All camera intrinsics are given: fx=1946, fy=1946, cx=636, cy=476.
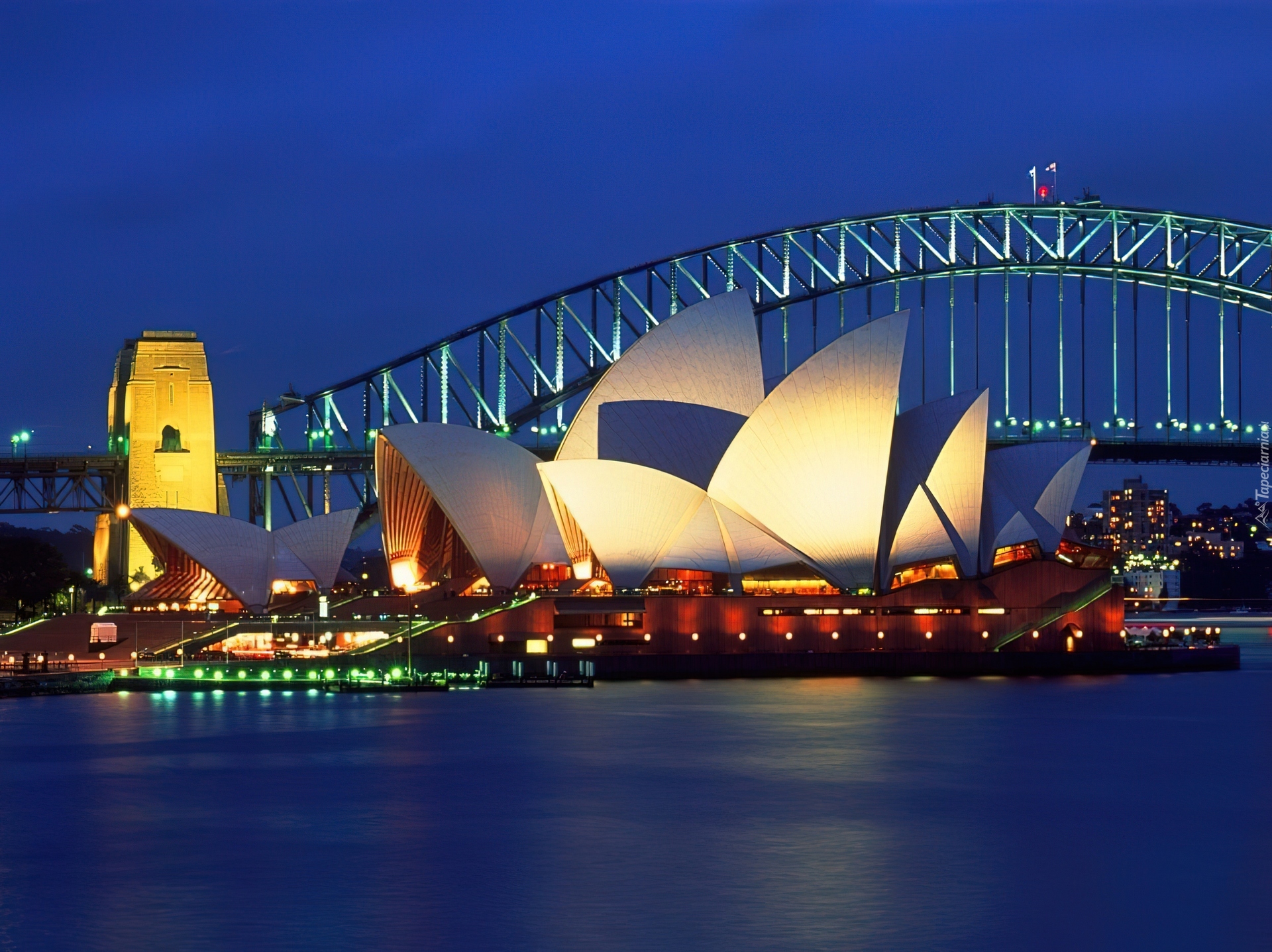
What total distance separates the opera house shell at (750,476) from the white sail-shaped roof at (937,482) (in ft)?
0.17

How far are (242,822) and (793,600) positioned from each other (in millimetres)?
33233

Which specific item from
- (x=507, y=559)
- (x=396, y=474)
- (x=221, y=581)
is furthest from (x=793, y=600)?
(x=221, y=581)

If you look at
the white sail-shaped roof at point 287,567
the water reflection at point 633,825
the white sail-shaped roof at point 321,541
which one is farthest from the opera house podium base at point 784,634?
the water reflection at point 633,825

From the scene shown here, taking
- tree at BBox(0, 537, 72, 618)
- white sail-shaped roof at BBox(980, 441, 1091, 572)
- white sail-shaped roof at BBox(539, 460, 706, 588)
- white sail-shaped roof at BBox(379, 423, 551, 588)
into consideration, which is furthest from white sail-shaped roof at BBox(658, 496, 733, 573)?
tree at BBox(0, 537, 72, 618)

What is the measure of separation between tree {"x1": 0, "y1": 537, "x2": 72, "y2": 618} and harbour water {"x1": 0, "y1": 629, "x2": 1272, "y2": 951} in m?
32.9

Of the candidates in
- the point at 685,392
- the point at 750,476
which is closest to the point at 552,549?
the point at 685,392

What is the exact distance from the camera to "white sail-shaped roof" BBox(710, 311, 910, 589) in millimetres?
56531

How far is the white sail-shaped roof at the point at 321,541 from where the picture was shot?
71.1 metres

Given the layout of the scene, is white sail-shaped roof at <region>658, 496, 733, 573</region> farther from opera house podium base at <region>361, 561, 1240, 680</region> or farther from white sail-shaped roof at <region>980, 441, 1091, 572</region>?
white sail-shaped roof at <region>980, 441, 1091, 572</region>

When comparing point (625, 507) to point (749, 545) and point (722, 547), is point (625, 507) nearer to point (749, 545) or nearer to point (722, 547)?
point (722, 547)

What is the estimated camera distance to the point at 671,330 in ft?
200

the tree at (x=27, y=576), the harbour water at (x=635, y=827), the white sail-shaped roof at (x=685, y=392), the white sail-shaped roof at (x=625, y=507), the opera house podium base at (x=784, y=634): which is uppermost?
the white sail-shaped roof at (x=685, y=392)

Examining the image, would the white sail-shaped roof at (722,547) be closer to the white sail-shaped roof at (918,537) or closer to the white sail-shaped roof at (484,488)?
the white sail-shaped roof at (918,537)

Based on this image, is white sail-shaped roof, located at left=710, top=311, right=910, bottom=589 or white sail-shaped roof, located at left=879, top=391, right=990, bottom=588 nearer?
white sail-shaped roof, located at left=710, top=311, right=910, bottom=589
